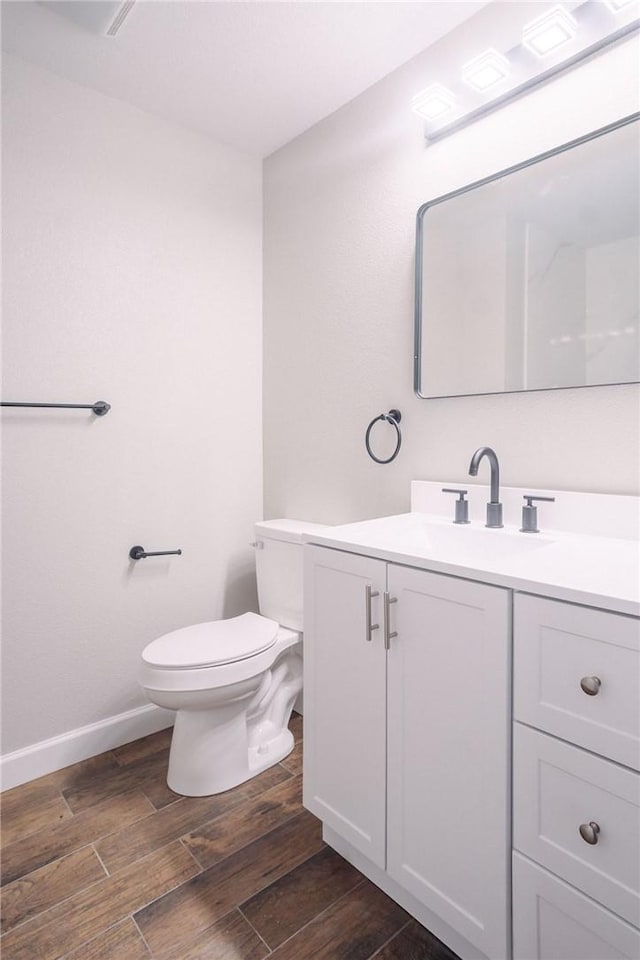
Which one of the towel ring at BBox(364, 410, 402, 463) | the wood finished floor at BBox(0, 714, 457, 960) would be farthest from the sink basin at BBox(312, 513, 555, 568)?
the wood finished floor at BBox(0, 714, 457, 960)

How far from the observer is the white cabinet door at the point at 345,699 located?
1.21 meters

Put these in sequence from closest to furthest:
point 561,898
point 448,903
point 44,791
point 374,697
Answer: point 561,898 < point 448,903 < point 374,697 < point 44,791

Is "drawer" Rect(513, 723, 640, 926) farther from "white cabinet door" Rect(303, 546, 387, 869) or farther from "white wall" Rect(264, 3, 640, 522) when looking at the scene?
"white wall" Rect(264, 3, 640, 522)

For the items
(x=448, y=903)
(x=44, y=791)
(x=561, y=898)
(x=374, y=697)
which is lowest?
(x=44, y=791)

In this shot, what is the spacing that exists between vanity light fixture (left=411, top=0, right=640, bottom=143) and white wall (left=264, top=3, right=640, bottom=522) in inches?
1.2

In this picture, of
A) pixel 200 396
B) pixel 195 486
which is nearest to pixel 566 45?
pixel 200 396

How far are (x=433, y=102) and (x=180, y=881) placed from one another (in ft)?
7.34

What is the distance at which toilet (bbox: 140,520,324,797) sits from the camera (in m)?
1.58

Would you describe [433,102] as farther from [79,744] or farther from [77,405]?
[79,744]

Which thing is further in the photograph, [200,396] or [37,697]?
[200,396]

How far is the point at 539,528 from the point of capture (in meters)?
1.38

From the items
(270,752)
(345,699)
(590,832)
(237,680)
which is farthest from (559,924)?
(270,752)

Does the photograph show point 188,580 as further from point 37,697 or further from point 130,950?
point 130,950

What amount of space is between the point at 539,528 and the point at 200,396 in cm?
140
